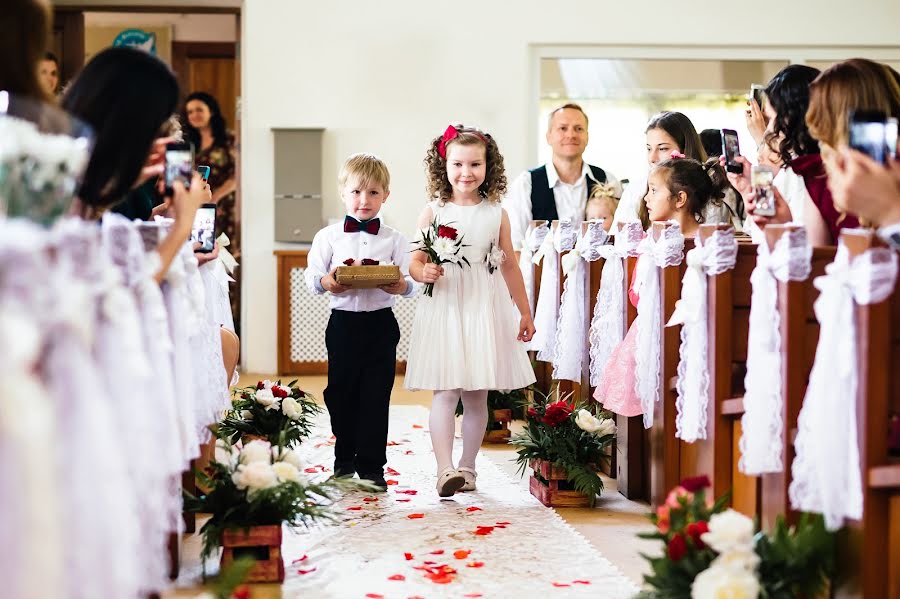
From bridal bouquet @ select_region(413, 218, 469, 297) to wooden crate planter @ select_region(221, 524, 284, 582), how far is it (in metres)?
1.51

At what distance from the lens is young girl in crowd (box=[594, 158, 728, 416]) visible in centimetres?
437

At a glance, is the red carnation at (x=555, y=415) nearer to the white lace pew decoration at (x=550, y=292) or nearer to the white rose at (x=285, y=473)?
the white lace pew decoration at (x=550, y=292)

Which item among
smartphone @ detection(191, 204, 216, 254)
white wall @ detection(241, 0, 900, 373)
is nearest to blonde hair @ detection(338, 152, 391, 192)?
smartphone @ detection(191, 204, 216, 254)

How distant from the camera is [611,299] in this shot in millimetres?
4723

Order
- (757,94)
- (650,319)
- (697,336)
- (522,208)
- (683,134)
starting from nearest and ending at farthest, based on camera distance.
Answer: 1. (697,336)
2. (650,319)
3. (757,94)
4. (683,134)
5. (522,208)

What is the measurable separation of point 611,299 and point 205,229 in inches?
71.6

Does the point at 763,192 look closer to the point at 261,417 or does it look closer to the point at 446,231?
the point at 446,231

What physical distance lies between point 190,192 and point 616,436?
7.87 feet

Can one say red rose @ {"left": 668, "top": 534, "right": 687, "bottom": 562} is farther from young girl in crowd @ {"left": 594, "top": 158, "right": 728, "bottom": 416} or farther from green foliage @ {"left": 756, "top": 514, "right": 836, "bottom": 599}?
young girl in crowd @ {"left": 594, "top": 158, "right": 728, "bottom": 416}

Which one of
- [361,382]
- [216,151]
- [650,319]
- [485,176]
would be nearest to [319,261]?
[361,382]

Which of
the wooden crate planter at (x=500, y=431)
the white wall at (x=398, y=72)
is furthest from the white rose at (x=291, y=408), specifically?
the white wall at (x=398, y=72)

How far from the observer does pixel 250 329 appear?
28.3 ft

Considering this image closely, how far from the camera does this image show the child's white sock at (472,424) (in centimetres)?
454

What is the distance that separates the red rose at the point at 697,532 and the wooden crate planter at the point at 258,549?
1.16 m
